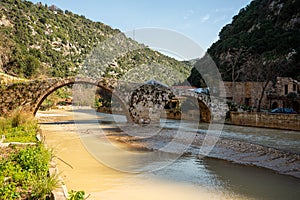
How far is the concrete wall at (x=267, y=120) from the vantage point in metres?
20.9

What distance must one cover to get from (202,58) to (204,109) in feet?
96.3

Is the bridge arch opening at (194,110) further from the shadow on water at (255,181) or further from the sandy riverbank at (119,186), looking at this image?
the sandy riverbank at (119,186)

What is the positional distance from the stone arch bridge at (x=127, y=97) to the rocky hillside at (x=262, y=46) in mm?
7459

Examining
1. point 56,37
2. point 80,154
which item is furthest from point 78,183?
point 56,37

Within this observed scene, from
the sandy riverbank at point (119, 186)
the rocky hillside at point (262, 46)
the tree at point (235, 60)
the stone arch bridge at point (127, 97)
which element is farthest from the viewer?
the tree at point (235, 60)

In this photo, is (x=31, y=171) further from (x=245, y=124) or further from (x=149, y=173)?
(x=245, y=124)

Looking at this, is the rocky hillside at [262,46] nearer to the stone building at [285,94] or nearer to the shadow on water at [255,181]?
the stone building at [285,94]

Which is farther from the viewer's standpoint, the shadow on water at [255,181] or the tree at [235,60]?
the tree at [235,60]

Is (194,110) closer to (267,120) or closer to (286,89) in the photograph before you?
(286,89)

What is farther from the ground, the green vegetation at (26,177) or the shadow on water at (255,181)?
the green vegetation at (26,177)

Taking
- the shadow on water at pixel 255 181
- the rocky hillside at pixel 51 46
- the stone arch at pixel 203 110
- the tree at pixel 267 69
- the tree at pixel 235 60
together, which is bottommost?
the shadow on water at pixel 255 181

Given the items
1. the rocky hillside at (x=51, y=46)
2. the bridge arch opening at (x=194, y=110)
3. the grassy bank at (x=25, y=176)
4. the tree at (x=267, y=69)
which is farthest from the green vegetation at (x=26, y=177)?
the rocky hillside at (x=51, y=46)

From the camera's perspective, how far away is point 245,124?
25453mm

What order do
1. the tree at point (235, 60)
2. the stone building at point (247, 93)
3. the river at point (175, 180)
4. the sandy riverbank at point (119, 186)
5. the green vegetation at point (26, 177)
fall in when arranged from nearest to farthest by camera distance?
the green vegetation at point (26, 177) < the sandy riverbank at point (119, 186) < the river at point (175, 180) < the stone building at point (247, 93) < the tree at point (235, 60)
